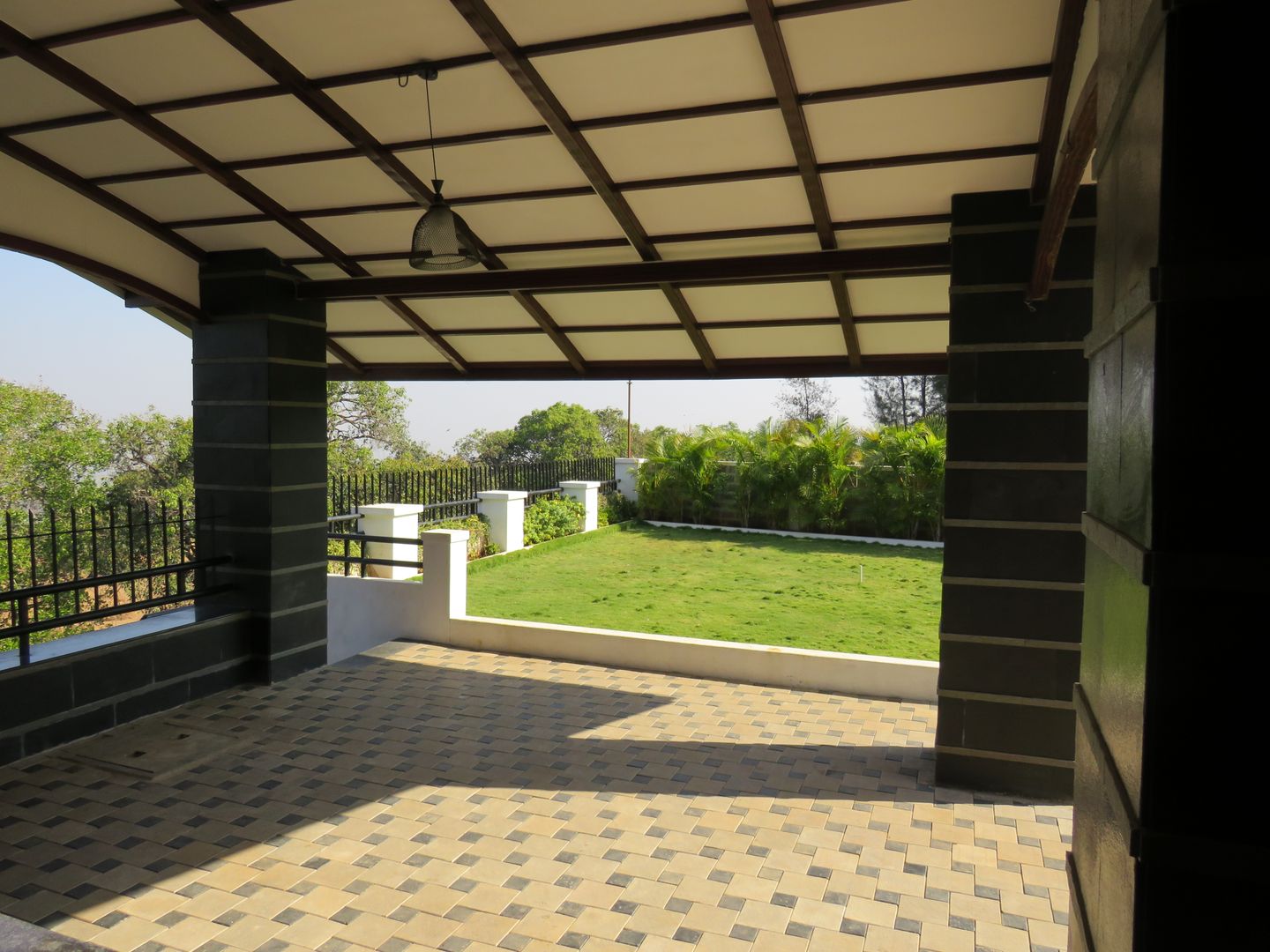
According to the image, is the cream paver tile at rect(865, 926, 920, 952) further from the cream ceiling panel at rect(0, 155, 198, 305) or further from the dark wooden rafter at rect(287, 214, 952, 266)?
the cream ceiling panel at rect(0, 155, 198, 305)

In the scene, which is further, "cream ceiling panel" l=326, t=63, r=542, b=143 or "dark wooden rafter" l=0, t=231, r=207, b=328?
"dark wooden rafter" l=0, t=231, r=207, b=328

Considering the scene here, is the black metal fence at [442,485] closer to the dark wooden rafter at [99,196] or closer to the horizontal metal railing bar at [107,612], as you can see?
the horizontal metal railing bar at [107,612]

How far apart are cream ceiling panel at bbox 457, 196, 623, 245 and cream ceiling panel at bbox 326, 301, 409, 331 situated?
2.06 m

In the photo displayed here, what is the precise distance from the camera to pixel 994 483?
5875 mm

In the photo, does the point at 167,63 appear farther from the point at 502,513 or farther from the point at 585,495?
the point at 585,495

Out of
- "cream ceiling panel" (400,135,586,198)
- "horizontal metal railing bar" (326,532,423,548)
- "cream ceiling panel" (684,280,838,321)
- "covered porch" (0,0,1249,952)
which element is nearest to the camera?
"covered porch" (0,0,1249,952)

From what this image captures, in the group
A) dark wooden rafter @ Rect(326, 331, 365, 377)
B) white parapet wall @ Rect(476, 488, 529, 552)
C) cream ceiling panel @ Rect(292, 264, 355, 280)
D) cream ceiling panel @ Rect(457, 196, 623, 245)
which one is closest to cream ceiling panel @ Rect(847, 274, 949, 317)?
cream ceiling panel @ Rect(457, 196, 623, 245)

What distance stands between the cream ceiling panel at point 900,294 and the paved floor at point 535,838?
341 centimetres

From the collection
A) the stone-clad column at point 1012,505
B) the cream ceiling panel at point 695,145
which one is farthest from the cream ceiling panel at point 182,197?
the stone-clad column at point 1012,505

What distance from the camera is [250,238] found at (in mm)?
7570

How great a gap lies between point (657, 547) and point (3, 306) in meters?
51.0

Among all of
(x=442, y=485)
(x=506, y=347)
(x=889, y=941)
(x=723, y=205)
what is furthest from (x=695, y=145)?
(x=442, y=485)

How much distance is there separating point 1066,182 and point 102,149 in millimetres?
6293

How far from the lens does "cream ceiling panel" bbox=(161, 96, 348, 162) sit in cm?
565
